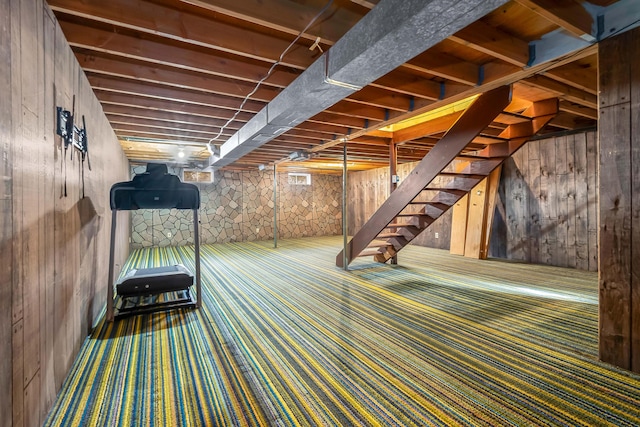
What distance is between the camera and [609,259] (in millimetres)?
1996

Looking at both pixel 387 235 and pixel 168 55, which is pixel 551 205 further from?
pixel 168 55

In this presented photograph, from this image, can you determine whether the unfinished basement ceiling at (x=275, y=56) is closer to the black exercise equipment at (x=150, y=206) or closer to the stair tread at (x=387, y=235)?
the black exercise equipment at (x=150, y=206)

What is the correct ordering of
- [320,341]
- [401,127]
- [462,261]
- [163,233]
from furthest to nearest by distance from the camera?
[163,233], [462,261], [401,127], [320,341]

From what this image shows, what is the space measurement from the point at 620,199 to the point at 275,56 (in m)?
2.59

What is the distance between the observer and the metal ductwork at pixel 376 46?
1.39 meters

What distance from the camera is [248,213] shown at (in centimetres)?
923

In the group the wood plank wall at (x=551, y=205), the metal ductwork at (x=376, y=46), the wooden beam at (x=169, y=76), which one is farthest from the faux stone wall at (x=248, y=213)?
the metal ductwork at (x=376, y=46)

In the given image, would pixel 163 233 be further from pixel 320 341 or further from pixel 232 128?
pixel 320 341

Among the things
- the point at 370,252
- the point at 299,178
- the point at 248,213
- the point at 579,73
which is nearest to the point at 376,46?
the point at 579,73

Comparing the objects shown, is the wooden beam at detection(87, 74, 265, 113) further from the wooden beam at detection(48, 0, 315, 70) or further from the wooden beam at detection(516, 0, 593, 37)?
the wooden beam at detection(516, 0, 593, 37)

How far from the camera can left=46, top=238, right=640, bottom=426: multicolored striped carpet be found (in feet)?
5.21

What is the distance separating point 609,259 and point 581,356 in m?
0.73

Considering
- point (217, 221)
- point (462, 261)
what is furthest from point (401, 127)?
point (217, 221)

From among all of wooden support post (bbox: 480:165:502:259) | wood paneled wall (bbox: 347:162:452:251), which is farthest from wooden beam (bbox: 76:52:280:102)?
wood paneled wall (bbox: 347:162:452:251)
